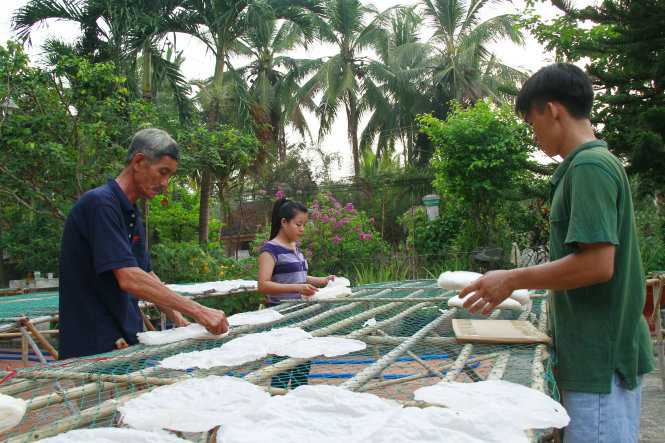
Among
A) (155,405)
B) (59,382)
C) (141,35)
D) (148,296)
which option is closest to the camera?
(155,405)

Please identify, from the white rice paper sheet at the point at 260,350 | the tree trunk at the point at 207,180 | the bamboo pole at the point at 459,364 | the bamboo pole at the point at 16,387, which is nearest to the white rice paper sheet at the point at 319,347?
the white rice paper sheet at the point at 260,350

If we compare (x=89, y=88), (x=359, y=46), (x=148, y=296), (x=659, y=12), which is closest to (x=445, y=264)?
(x=659, y=12)

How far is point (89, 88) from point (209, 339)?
5.24 metres

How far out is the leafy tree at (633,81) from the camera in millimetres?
4812

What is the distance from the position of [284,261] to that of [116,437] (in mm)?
2064

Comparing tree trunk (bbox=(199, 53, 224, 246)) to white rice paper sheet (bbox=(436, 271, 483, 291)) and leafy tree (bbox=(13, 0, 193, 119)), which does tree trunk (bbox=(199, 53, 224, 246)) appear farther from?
white rice paper sheet (bbox=(436, 271, 483, 291))

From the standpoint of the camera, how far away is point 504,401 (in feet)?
2.91

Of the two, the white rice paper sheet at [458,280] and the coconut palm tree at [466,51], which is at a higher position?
the coconut palm tree at [466,51]

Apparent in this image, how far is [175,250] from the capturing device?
21.7 feet

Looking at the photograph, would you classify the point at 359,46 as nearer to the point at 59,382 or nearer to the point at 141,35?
the point at 141,35

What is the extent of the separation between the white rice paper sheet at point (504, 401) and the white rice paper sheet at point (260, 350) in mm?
434

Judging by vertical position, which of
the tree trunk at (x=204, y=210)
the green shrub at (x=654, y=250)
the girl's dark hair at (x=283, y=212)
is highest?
the tree trunk at (x=204, y=210)

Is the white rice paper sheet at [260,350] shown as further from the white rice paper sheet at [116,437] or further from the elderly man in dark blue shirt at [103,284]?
the white rice paper sheet at [116,437]

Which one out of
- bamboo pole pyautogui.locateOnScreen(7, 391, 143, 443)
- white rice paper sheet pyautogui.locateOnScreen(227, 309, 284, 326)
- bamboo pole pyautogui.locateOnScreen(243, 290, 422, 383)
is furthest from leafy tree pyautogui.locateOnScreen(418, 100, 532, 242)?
bamboo pole pyautogui.locateOnScreen(7, 391, 143, 443)
